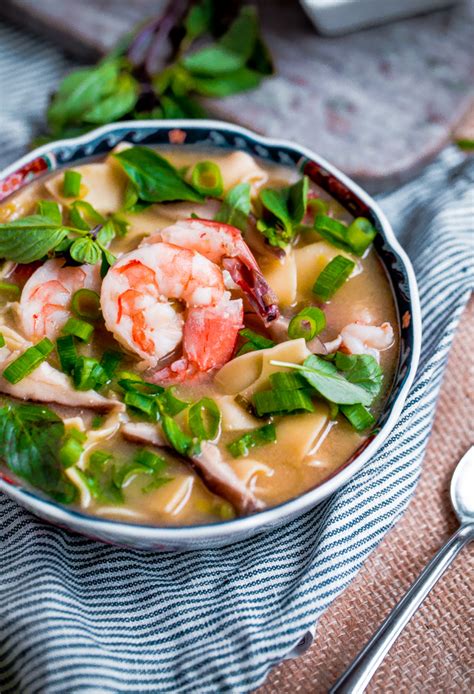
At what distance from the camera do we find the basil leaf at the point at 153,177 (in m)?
3.72

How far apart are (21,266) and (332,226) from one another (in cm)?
134

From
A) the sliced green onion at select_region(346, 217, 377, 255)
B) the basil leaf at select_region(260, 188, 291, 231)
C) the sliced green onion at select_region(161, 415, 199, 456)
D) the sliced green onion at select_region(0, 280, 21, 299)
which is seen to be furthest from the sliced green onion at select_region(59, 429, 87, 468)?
the sliced green onion at select_region(346, 217, 377, 255)

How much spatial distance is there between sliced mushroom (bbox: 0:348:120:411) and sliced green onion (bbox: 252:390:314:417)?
0.53 metres

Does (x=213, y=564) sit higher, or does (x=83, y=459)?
(x=83, y=459)

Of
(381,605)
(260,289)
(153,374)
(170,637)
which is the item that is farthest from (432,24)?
(170,637)

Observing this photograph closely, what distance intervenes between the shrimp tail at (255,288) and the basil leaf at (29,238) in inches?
27.5

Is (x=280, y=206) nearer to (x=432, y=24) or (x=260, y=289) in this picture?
(x=260, y=289)

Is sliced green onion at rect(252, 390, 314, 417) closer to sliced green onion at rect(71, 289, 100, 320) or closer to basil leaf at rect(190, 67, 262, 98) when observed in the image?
sliced green onion at rect(71, 289, 100, 320)

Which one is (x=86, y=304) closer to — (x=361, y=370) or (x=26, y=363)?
(x=26, y=363)

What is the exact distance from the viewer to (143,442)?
120 inches

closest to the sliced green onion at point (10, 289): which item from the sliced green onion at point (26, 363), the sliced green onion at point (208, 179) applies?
the sliced green onion at point (26, 363)

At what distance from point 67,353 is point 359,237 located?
1353 mm

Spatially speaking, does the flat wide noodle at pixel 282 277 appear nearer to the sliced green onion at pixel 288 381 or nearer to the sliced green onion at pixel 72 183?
the sliced green onion at pixel 288 381

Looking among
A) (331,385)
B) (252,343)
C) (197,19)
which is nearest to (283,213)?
(252,343)
